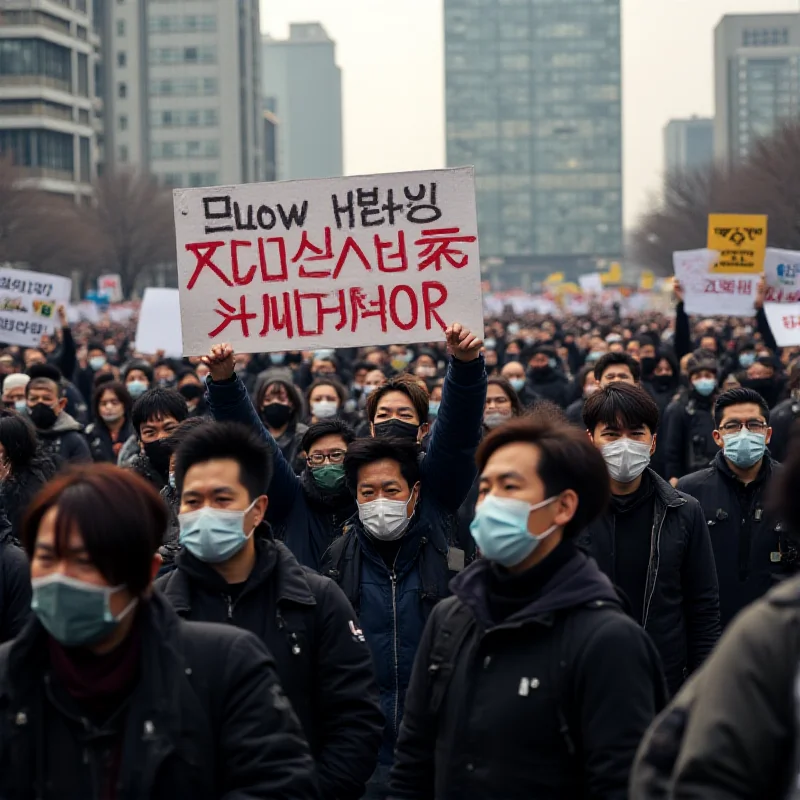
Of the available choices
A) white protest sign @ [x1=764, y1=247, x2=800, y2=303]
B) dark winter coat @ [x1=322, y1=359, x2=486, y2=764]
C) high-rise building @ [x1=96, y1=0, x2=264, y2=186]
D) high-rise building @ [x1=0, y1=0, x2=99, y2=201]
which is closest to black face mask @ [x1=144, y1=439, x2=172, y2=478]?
dark winter coat @ [x1=322, y1=359, x2=486, y2=764]

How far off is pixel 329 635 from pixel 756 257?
11654 mm

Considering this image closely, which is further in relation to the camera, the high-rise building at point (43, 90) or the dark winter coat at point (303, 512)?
the high-rise building at point (43, 90)

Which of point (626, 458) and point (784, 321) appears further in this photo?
point (784, 321)

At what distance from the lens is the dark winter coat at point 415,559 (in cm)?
460

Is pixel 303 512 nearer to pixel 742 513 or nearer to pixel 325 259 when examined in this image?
pixel 325 259

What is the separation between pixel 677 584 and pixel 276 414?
3.59 m

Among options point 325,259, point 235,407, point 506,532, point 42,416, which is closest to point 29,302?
point 42,416

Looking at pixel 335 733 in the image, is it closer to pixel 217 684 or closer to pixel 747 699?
pixel 217 684

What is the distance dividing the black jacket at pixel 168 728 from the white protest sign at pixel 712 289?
12069mm

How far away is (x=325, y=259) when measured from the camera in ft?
18.6

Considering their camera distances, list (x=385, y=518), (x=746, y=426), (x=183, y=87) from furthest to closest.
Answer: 1. (x=183, y=87)
2. (x=746, y=426)
3. (x=385, y=518)

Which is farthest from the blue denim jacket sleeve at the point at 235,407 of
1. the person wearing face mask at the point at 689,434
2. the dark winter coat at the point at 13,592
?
the person wearing face mask at the point at 689,434

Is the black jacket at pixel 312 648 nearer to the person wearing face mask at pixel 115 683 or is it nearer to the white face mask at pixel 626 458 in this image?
the person wearing face mask at pixel 115 683

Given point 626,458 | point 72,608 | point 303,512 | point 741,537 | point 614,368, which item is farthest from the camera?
point 614,368
